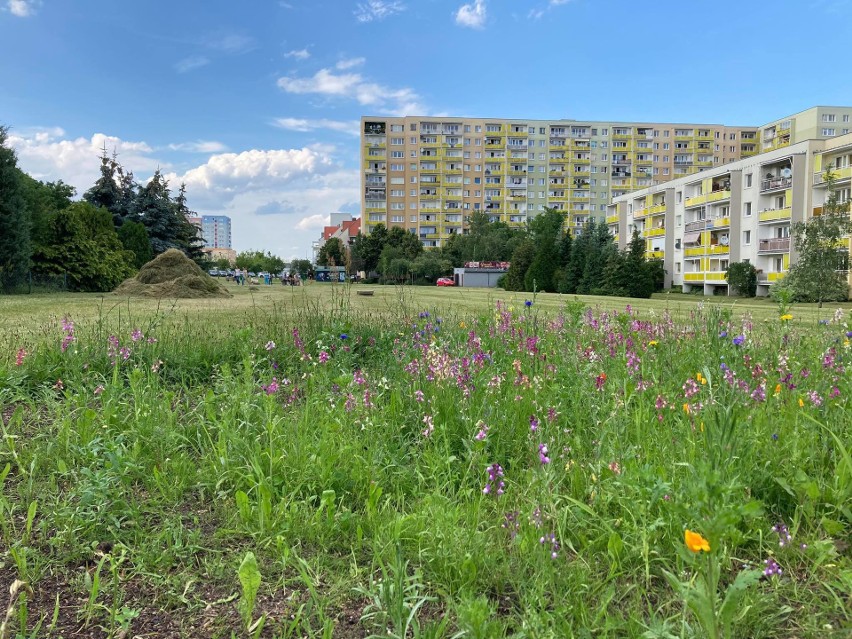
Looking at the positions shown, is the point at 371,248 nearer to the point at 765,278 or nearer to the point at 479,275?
the point at 479,275

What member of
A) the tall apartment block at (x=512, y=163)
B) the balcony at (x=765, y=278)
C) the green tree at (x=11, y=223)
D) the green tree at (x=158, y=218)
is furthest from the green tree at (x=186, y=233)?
the tall apartment block at (x=512, y=163)

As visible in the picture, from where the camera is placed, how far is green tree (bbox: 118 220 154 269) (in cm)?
3112

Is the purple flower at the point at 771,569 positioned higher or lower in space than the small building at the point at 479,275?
lower

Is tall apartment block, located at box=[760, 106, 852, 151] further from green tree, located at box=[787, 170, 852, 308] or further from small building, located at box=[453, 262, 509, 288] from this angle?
green tree, located at box=[787, 170, 852, 308]

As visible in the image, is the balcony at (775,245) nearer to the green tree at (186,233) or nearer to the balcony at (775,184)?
the balcony at (775,184)

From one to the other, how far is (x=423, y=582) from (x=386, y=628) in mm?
275

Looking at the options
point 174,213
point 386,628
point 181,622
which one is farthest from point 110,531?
point 174,213

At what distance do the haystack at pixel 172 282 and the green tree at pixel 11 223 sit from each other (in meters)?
4.38

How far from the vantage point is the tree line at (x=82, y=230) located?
70.8ft

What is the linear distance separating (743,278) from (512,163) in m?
65.4

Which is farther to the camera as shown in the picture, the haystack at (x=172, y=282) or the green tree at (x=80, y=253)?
the green tree at (x=80, y=253)

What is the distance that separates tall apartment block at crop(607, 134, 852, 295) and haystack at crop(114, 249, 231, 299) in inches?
1286

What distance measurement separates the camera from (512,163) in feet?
334

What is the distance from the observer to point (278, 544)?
2115mm
